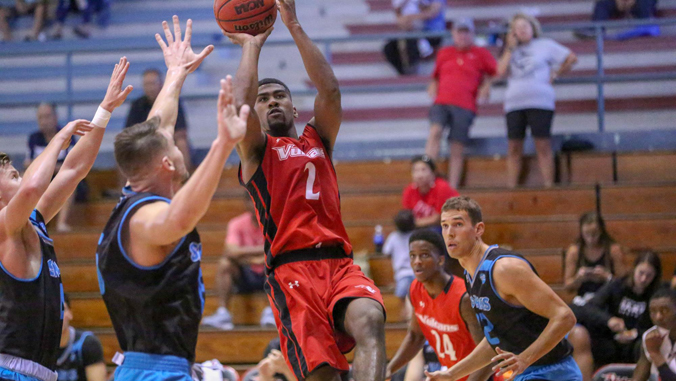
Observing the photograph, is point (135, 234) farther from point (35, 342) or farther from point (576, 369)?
point (576, 369)

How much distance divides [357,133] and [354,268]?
7.10 m

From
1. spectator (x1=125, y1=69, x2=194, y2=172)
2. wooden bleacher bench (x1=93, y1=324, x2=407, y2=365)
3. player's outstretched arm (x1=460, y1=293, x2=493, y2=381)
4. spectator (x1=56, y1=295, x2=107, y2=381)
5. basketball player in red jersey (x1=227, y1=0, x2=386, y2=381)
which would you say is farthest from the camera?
spectator (x1=125, y1=69, x2=194, y2=172)

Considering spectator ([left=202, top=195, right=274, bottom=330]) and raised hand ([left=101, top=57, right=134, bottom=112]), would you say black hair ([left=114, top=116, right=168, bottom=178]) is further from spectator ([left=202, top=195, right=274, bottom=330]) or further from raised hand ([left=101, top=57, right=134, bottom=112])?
spectator ([left=202, top=195, right=274, bottom=330])

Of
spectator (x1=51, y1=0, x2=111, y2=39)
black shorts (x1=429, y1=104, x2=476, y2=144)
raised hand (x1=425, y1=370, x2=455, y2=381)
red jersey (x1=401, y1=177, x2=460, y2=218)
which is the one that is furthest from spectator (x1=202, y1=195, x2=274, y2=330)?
spectator (x1=51, y1=0, x2=111, y2=39)

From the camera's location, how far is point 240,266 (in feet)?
27.6

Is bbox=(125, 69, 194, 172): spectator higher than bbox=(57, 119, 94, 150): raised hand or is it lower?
higher

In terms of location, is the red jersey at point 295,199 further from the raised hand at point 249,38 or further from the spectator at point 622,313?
the spectator at point 622,313

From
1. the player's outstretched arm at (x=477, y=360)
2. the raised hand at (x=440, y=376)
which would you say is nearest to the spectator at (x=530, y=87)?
the player's outstretched arm at (x=477, y=360)

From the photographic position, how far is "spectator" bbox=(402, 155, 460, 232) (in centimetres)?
826

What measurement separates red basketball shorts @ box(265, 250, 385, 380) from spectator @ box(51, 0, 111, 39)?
1016 centimetres

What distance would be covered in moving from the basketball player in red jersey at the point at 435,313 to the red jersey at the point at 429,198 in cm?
244

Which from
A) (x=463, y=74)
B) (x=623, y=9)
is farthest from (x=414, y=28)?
(x=623, y=9)

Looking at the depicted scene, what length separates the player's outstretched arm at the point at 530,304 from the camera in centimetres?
429

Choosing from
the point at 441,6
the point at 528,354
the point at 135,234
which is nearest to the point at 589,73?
the point at 441,6
